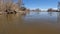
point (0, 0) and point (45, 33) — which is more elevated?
point (0, 0)

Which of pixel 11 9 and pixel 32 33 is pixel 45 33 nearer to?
pixel 32 33

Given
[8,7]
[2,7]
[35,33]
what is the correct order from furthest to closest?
[8,7], [2,7], [35,33]

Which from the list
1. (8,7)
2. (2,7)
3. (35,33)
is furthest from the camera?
(8,7)

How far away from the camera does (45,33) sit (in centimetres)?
656

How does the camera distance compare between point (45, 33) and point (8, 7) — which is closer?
point (45, 33)

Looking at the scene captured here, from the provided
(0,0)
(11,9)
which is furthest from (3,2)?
(11,9)

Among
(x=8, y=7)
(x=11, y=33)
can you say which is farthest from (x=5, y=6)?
(x=11, y=33)

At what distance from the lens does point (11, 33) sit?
6547mm

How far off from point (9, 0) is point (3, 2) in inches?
63.7

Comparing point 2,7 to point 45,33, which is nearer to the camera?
point 45,33

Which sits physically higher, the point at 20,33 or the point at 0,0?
the point at 0,0

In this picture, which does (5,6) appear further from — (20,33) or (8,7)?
(20,33)

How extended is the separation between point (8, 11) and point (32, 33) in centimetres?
2240

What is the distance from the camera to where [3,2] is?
27.7 meters
